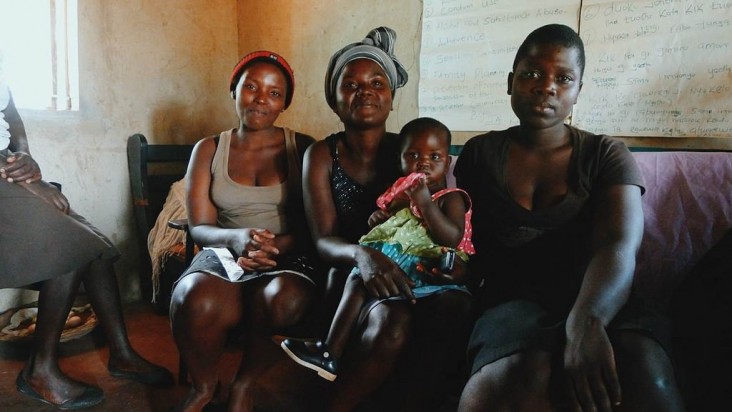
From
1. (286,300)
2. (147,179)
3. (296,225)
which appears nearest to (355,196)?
(296,225)

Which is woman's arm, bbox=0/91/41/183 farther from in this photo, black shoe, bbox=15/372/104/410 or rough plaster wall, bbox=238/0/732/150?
rough plaster wall, bbox=238/0/732/150

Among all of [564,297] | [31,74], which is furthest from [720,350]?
[31,74]

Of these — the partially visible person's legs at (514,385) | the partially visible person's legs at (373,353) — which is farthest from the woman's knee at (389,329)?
the partially visible person's legs at (514,385)

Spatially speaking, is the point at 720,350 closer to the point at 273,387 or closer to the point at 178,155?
the point at 273,387

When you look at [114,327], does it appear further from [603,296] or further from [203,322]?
[603,296]

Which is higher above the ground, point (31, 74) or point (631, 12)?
point (631, 12)

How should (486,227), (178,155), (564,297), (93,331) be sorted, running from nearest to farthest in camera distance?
1. (564,297)
2. (486,227)
3. (93,331)
4. (178,155)

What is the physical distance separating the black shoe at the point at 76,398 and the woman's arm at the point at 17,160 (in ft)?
2.66

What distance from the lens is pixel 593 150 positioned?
4.69 ft

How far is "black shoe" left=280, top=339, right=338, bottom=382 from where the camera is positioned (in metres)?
1.35

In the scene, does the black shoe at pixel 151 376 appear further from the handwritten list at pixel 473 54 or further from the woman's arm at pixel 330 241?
the handwritten list at pixel 473 54

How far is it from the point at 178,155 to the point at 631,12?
9.05 feet

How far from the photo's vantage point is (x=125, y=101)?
3252 millimetres

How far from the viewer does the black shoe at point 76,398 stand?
1.96m
